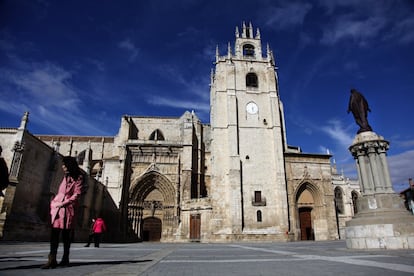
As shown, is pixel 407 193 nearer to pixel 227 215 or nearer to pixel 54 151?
pixel 227 215

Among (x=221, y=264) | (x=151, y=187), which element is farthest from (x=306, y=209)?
(x=221, y=264)

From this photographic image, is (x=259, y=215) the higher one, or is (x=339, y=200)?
→ (x=339, y=200)

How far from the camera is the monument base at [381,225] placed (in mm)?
7160

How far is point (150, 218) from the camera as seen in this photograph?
79.7 feet

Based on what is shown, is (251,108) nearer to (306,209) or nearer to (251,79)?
(251,79)

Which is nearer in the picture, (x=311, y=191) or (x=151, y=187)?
(x=311, y=191)

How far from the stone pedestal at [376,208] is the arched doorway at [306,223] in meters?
14.7

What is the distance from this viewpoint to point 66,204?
3693 millimetres

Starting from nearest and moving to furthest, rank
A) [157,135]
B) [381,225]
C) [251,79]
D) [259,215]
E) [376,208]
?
[381,225]
[376,208]
[259,215]
[251,79]
[157,135]

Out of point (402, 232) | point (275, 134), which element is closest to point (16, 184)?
point (402, 232)

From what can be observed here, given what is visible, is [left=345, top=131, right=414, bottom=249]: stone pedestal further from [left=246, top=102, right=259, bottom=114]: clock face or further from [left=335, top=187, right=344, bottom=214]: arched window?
[left=335, top=187, right=344, bottom=214]: arched window

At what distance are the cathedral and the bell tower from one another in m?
0.08

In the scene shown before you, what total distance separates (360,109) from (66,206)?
9.21 m

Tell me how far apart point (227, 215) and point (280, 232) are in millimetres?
4101
